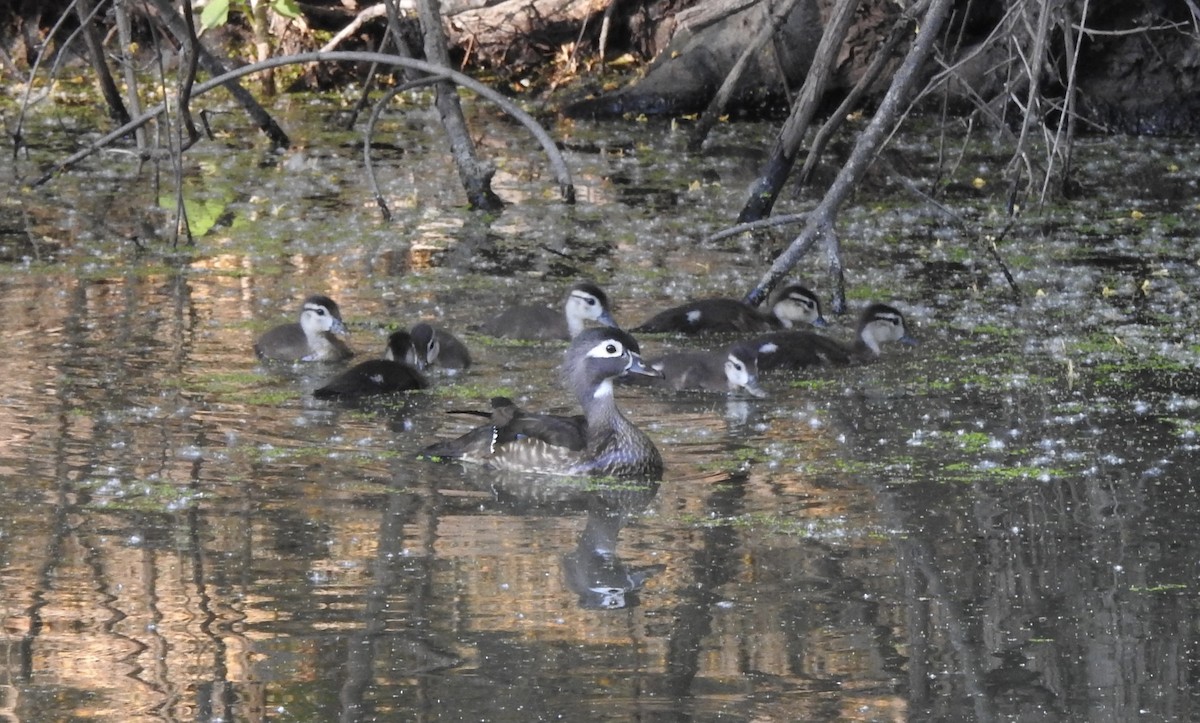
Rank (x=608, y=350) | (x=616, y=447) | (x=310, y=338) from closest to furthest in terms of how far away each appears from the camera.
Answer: (x=616, y=447) → (x=608, y=350) → (x=310, y=338)

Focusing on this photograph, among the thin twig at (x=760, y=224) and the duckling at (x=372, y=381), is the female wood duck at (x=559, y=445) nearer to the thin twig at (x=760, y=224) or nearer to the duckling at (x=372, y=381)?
the duckling at (x=372, y=381)

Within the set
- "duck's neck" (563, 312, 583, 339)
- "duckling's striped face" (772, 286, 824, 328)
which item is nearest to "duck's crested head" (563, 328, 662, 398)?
"duck's neck" (563, 312, 583, 339)

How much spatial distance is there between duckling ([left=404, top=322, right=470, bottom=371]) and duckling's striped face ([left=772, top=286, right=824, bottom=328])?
76.9 inches

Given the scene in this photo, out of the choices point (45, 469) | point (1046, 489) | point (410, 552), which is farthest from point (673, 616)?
point (45, 469)

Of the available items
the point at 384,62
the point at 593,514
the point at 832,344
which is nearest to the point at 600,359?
the point at 593,514

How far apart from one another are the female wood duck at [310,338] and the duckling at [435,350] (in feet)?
1.35

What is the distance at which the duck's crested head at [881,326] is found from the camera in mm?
9367

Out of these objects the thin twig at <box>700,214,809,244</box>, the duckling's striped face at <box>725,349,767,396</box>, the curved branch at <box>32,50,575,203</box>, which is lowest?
the duckling's striped face at <box>725,349,767,396</box>

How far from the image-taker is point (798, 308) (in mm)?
10234

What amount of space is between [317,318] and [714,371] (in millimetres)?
1959

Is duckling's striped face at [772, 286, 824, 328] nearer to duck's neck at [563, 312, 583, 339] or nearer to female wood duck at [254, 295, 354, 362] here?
duck's neck at [563, 312, 583, 339]

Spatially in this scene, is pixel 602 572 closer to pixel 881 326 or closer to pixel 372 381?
pixel 372 381

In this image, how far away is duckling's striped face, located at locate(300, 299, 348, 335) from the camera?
9.23 m

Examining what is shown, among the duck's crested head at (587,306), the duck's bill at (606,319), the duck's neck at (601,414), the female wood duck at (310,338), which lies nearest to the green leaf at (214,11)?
the female wood duck at (310,338)
